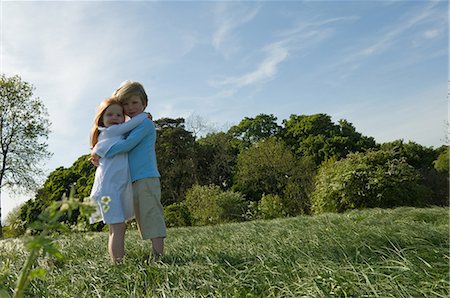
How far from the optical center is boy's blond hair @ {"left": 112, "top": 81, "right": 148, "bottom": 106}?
338cm

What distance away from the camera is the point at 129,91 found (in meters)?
3.38

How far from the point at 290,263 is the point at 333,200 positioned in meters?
11.2

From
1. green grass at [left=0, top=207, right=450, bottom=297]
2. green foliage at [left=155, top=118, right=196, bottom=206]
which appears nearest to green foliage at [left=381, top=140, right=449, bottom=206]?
green foliage at [left=155, top=118, right=196, bottom=206]

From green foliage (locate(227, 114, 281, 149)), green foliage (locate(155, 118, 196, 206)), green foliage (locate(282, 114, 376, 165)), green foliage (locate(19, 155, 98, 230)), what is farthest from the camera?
green foliage (locate(227, 114, 281, 149))

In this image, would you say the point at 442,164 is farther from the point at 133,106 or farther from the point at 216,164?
the point at 133,106

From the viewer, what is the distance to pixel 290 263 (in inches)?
86.2

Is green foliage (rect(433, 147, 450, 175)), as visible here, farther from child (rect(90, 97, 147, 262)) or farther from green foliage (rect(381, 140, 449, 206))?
child (rect(90, 97, 147, 262))

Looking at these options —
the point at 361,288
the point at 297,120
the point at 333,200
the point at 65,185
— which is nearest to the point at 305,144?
the point at 297,120

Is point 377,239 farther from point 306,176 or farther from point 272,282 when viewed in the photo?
point 306,176

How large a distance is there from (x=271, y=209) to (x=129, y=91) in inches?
466

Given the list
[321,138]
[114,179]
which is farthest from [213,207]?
[114,179]

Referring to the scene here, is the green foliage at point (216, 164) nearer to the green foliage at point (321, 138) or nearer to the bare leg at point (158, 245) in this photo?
the green foliage at point (321, 138)

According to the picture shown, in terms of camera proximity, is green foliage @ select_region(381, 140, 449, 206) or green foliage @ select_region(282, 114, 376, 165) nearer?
green foliage @ select_region(381, 140, 449, 206)

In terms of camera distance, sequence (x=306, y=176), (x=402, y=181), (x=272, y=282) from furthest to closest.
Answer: (x=306, y=176), (x=402, y=181), (x=272, y=282)
